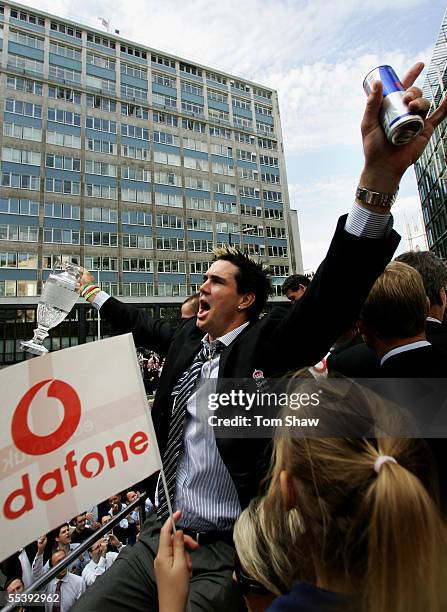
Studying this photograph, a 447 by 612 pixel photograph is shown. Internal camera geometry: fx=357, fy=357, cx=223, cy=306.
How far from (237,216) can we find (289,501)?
139ft

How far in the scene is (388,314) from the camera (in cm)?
177

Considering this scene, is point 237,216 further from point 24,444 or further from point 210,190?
point 24,444

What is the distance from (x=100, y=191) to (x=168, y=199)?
6.98 metres

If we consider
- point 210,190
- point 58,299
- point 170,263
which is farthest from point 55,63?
point 58,299

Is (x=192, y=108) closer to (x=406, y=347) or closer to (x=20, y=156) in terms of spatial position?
(x=20, y=156)

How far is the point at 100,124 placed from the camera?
122 ft

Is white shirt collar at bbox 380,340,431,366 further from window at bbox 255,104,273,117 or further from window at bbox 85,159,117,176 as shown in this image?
window at bbox 255,104,273,117

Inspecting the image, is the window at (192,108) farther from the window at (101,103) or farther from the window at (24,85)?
the window at (24,85)

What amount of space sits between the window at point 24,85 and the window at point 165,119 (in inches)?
452

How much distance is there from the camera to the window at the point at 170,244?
36812mm

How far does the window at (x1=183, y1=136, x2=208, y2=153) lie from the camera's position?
41094mm

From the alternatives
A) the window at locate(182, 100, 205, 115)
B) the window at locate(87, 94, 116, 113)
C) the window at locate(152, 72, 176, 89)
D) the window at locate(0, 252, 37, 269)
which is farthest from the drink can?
the window at locate(152, 72, 176, 89)

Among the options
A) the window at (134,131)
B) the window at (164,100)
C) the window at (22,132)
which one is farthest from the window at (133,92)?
the window at (22,132)

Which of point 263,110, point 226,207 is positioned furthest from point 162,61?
point 226,207
